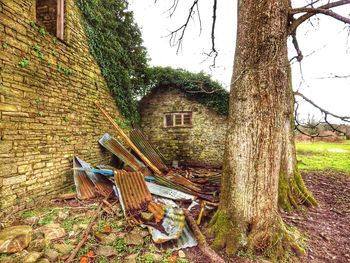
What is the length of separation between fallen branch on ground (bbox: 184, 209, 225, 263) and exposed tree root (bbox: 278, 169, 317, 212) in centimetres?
211

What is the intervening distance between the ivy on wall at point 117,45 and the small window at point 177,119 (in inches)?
75.3

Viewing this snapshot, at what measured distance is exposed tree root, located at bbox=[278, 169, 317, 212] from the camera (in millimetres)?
4219

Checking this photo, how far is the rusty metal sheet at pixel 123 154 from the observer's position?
5895mm

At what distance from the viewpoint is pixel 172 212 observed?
362 cm

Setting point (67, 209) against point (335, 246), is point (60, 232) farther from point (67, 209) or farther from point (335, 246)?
point (335, 246)

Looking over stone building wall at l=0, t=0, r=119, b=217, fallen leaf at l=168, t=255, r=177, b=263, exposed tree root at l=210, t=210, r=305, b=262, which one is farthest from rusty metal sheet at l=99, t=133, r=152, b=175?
exposed tree root at l=210, t=210, r=305, b=262

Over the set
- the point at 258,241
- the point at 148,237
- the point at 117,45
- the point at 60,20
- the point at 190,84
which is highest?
the point at 117,45

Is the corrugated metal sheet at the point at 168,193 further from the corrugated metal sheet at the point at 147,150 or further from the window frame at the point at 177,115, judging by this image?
the window frame at the point at 177,115

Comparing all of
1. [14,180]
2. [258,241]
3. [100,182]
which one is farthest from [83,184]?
[258,241]

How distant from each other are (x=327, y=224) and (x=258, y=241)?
2.05 m

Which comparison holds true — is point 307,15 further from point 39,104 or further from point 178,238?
point 39,104

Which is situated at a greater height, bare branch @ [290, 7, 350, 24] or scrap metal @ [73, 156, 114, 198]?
bare branch @ [290, 7, 350, 24]

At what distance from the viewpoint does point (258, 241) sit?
278 cm

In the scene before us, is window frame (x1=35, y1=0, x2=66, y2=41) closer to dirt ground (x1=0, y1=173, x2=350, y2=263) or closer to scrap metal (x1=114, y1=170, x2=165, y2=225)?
scrap metal (x1=114, y1=170, x2=165, y2=225)
